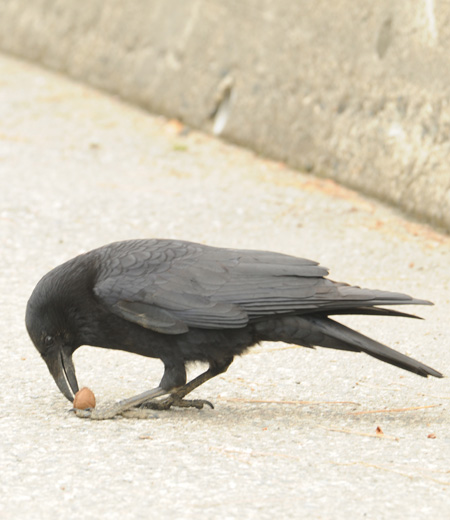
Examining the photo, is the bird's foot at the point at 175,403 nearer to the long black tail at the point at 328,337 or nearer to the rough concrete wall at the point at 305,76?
the long black tail at the point at 328,337

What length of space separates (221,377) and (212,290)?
2.53 feet

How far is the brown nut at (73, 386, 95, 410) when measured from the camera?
12.6 feet

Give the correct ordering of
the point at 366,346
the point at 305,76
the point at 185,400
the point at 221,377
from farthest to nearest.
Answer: the point at 305,76
the point at 221,377
the point at 185,400
the point at 366,346

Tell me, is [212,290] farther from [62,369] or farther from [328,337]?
[62,369]

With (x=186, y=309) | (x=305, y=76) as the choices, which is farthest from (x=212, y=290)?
(x=305, y=76)

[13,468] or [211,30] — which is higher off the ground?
[211,30]

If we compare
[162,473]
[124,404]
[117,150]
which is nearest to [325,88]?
[117,150]

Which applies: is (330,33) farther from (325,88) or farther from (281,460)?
(281,460)

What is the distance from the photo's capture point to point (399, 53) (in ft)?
22.2

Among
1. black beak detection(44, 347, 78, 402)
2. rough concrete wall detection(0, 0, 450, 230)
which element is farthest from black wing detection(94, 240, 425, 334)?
rough concrete wall detection(0, 0, 450, 230)

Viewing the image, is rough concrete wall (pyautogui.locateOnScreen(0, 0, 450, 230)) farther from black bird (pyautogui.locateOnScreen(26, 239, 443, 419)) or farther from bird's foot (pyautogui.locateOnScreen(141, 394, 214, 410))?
bird's foot (pyautogui.locateOnScreen(141, 394, 214, 410))

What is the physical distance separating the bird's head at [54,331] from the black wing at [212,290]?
218 mm

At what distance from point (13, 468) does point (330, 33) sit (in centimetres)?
520

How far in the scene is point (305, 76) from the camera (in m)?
7.62
